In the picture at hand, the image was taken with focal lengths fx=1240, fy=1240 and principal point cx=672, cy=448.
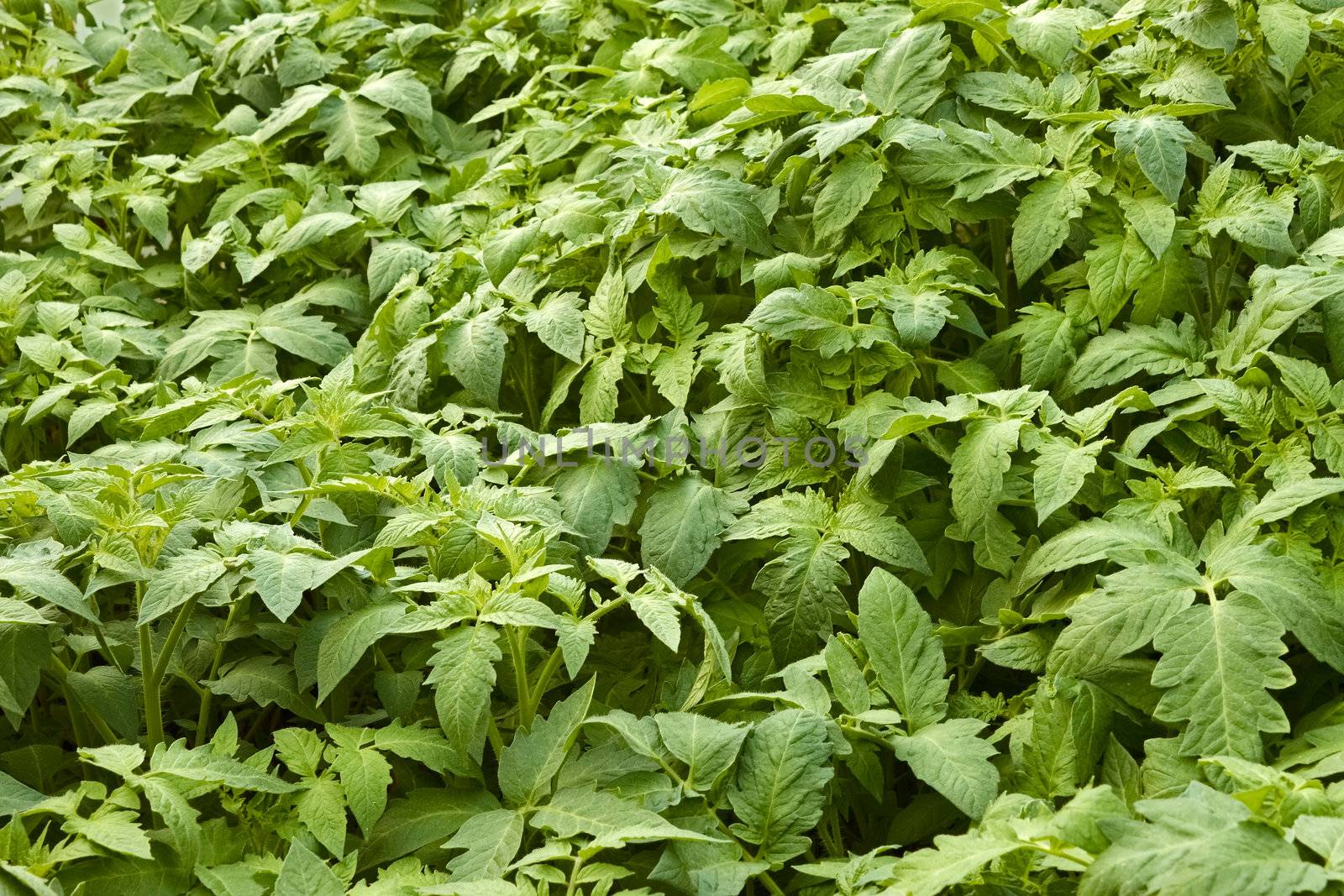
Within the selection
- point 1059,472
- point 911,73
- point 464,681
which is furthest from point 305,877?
point 911,73

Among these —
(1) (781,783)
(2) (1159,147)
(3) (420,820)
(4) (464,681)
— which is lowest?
(3) (420,820)

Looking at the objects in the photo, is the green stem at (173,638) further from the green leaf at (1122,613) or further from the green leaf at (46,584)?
the green leaf at (1122,613)

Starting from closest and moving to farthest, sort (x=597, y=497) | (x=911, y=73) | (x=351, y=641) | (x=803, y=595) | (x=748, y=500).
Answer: (x=351, y=641) → (x=803, y=595) → (x=597, y=497) → (x=748, y=500) → (x=911, y=73)

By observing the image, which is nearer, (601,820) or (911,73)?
(601,820)

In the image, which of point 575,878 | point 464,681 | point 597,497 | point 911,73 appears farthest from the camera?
point 911,73

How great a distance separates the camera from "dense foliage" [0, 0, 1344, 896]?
1536mm

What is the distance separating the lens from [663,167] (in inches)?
90.5

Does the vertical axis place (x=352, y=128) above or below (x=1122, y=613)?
above

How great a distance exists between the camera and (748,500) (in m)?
2.09

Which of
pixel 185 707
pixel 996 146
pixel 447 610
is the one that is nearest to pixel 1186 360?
pixel 996 146

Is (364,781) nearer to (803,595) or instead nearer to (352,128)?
(803,595)

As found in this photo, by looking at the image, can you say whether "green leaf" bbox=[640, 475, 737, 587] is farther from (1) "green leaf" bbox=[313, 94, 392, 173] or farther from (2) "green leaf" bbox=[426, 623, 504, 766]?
A: (1) "green leaf" bbox=[313, 94, 392, 173]

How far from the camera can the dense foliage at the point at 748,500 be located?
1536mm

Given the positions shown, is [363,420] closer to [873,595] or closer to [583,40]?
[873,595]
